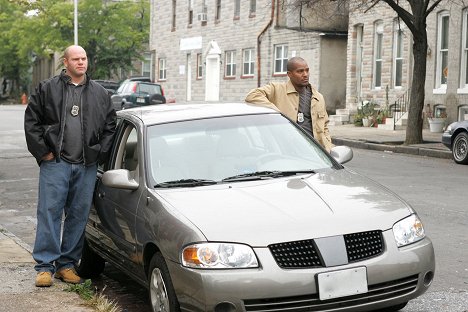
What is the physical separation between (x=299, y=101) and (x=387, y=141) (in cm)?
1637

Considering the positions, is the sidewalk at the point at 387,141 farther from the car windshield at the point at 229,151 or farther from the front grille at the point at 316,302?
the front grille at the point at 316,302

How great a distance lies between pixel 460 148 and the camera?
1886 centimetres

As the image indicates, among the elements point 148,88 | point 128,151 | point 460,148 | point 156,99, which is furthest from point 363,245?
point 148,88

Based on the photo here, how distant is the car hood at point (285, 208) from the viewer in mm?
5238

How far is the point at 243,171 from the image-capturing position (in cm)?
630

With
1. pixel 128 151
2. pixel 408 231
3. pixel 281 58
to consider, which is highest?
pixel 281 58

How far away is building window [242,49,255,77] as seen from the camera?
42250mm

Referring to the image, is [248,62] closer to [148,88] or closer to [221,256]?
[148,88]

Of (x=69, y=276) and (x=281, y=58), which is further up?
(x=281, y=58)

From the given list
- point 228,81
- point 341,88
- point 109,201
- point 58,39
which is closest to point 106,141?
point 109,201

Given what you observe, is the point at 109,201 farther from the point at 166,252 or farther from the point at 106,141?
the point at 166,252

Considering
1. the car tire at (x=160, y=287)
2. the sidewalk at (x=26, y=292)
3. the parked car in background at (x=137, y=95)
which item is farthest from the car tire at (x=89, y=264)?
the parked car in background at (x=137, y=95)

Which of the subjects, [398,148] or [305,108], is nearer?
[305,108]

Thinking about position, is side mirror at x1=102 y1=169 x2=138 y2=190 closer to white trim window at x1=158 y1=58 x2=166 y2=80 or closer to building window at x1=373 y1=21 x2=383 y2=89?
building window at x1=373 y1=21 x2=383 y2=89
